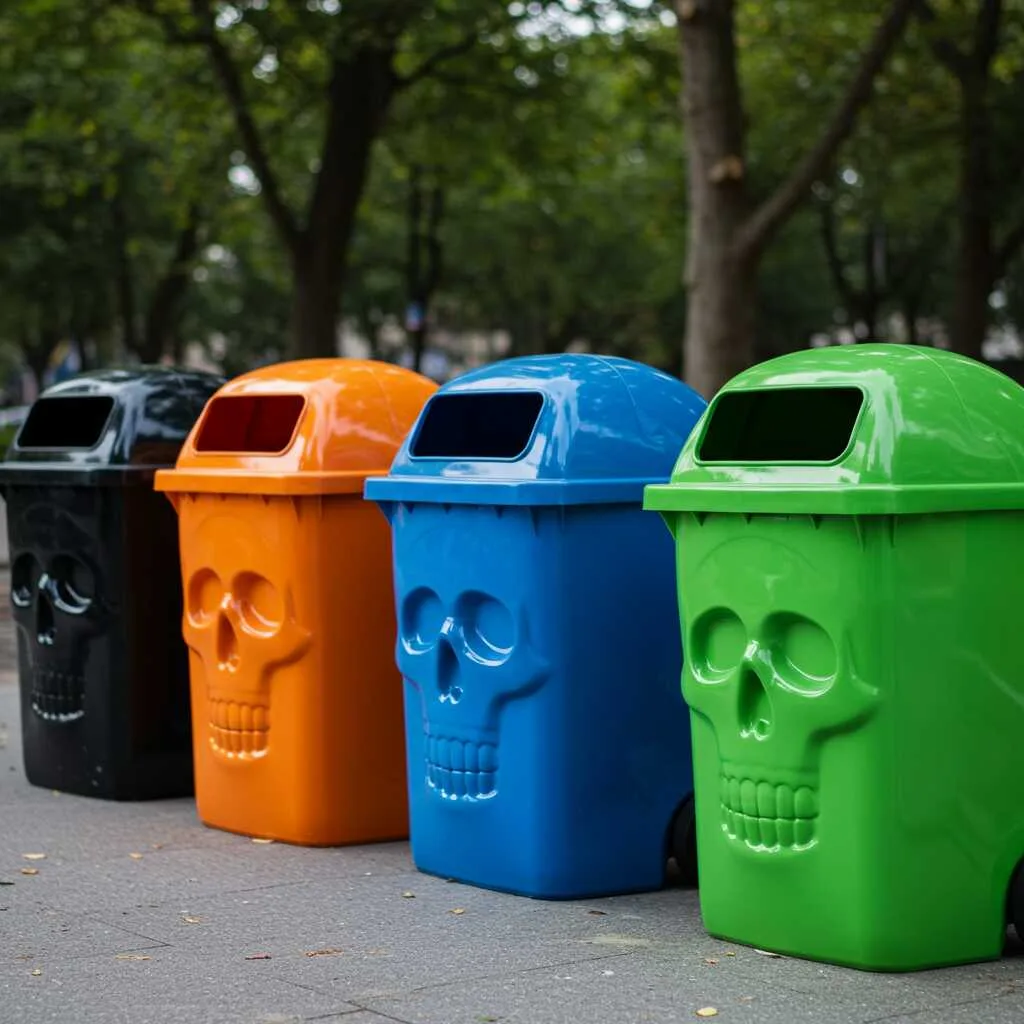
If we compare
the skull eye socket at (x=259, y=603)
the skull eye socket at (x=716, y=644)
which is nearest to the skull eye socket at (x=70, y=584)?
the skull eye socket at (x=259, y=603)

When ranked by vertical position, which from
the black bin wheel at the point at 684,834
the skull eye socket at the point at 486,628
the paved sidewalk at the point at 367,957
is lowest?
the paved sidewalk at the point at 367,957

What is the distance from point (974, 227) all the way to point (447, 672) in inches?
574

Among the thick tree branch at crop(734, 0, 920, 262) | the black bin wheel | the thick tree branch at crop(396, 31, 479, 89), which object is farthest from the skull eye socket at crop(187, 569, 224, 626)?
the thick tree branch at crop(396, 31, 479, 89)

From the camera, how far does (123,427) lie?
695 centimetres

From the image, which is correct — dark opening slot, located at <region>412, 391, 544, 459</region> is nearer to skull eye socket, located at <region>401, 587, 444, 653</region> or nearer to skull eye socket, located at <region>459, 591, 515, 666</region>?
skull eye socket, located at <region>401, 587, 444, 653</region>

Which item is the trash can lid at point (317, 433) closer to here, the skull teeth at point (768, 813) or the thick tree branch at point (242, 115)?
the skull teeth at point (768, 813)

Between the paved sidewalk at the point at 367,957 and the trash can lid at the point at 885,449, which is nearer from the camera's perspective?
the paved sidewalk at the point at 367,957

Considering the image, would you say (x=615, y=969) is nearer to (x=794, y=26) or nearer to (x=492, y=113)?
(x=492, y=113)

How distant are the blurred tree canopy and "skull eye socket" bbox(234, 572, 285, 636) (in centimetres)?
566

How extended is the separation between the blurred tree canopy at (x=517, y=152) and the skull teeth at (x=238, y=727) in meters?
5.68

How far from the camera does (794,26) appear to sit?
2334 cm

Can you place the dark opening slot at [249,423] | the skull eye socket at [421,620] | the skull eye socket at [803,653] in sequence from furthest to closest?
the dark opening slot at [249,423] < the skull eye socket at [421,620] < the skull eye socket at [803,653]

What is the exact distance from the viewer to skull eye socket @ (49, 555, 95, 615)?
7020 millimetres

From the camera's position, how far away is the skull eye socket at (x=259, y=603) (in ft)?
20.4
